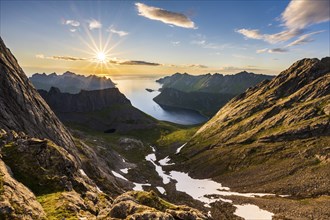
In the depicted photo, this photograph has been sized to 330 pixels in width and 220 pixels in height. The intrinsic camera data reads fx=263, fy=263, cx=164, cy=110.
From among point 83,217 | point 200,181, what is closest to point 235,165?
point 200,181

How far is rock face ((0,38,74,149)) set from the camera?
66.1m

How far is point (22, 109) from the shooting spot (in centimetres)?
7238

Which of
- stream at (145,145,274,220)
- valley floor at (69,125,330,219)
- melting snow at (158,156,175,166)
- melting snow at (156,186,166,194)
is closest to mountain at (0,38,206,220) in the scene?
valley floor at (69,125,330,219)

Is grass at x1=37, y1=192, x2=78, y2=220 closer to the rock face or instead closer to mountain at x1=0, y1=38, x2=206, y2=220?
mountain at x1=0, y1=38, x2=206, y2=220

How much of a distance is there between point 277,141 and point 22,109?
4180 inches

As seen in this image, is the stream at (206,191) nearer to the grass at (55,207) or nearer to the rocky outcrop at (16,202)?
the grass at (55,207)

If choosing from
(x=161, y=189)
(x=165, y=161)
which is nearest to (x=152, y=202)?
(x=161, y=189)

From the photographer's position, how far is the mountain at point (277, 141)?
9544 cm

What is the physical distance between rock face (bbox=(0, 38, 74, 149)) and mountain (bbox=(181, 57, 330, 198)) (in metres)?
69.7

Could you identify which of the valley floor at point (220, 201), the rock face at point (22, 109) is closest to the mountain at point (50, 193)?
the rock face at point (22, 109)

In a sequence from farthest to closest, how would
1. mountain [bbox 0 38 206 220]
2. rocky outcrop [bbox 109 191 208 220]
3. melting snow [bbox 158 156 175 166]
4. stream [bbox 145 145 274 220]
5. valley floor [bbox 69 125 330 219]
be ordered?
melting snow [bbox 158 156 175 166] → stream [bbox 145 145 274 220] → valley floor [bbox 69 125 330 219] → mountain [bbox 0 38 206 220] → rocky outcrop [bbox 109 191 208 220]

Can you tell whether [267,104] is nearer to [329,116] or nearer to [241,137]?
[241,137]

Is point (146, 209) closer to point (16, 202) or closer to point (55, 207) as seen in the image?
point (55, 207)

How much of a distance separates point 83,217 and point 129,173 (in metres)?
89.2
